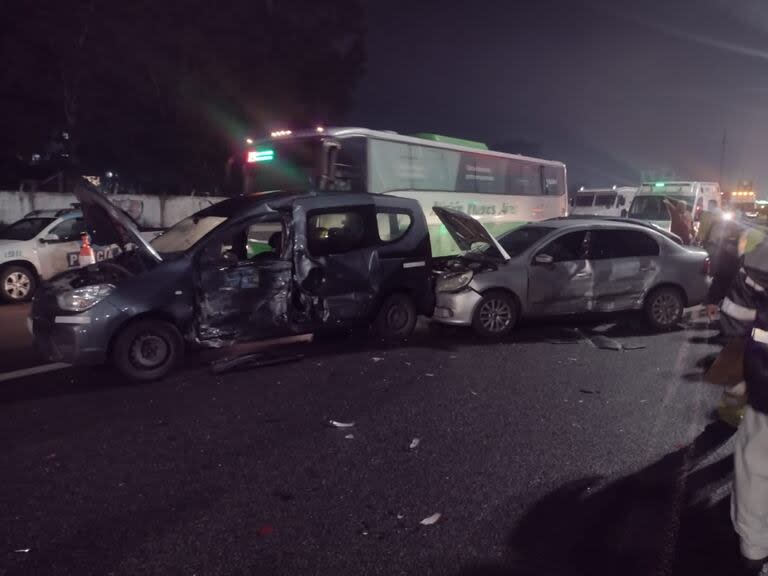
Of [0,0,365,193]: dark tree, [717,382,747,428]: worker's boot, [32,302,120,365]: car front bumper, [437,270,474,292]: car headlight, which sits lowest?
[717,382,747,428]: worker's boot

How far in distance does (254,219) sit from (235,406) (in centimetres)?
231

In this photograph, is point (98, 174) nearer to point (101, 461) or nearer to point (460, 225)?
point (460, 225)

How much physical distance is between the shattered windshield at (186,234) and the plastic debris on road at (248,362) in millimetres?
1285

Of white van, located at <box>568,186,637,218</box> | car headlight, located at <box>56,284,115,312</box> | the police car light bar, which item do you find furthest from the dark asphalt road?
white van, located at <box>568,186,637,218</box>

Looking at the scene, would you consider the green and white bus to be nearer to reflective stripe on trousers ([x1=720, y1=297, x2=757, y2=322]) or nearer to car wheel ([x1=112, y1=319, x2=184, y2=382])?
car wheel ([x1=112, y1=319, x2=184, y2=382])

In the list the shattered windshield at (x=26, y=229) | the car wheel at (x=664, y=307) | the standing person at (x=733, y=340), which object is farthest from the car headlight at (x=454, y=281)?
the shattered windshield at (x=26, y=229)

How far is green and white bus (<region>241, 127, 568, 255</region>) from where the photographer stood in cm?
1234

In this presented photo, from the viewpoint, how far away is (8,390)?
6203 mm

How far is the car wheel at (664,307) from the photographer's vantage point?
914 cm

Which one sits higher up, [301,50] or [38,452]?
[301,50]

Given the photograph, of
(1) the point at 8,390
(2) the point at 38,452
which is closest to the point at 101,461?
(2) the point at 38,452

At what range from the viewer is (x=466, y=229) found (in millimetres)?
8641

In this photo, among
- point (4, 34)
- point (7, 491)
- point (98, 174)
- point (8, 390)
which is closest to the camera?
point (7, 491)

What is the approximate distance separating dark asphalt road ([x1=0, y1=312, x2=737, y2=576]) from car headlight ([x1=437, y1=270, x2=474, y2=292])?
A: 1750 millimetres
